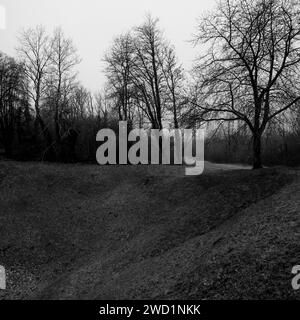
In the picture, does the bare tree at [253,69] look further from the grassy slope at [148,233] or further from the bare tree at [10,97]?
the bare tree at [10,97]

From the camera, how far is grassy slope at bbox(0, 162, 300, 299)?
730 centimetres

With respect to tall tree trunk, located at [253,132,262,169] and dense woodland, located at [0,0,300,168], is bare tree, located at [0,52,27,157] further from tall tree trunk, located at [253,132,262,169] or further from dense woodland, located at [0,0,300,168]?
tall tree trunk, located at [253,132,262,169]

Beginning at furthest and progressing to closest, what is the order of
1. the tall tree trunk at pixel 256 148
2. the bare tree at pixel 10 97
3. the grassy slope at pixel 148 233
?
the bare tree at pixel 10 97, the tall tree trunk at pixel 256 148, the grassy slope at pixel 148 233

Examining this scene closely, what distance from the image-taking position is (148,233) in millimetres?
13195

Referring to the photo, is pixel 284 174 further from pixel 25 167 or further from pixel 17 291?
pixel 25 167

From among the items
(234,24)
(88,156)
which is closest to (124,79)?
(88,156)

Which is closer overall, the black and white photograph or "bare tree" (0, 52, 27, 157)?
the black and white photograph

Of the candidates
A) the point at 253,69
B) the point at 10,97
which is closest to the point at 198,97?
the point at 253,69

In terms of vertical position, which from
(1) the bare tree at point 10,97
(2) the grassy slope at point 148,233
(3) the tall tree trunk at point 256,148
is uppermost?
(1) the bare tree at point 10,97

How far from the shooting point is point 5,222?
15656 mm

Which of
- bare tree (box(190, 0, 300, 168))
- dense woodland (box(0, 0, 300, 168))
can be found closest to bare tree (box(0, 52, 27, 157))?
dense woodland (box(0, 0, 300, 168))

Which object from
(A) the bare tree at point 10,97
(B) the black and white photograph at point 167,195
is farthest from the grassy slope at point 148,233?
(A) the bare tree at point 10,97

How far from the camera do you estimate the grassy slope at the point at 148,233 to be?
23.9ft
